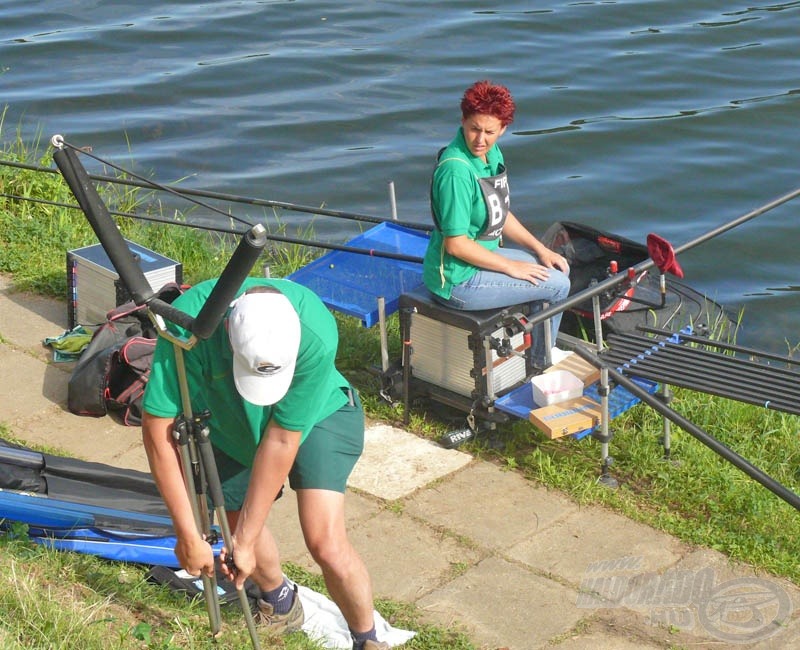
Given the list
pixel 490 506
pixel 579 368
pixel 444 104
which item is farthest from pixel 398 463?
pixel 444 104

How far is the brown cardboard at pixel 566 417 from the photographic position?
5.62 m

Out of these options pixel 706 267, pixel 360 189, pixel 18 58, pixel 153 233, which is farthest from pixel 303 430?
pixel 18 58

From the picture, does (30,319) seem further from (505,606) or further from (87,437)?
(505,606)

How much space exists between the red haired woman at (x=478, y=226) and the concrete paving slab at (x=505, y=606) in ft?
4.75

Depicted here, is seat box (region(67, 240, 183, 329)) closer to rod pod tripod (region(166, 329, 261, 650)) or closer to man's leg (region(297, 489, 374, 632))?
man's leg (region(297, 489, 374, 632))

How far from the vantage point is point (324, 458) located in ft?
13.1

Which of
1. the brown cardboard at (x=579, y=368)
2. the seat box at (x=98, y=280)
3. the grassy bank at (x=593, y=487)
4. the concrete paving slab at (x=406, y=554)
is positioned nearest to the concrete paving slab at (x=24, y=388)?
the seat box at (x=98, y=280)

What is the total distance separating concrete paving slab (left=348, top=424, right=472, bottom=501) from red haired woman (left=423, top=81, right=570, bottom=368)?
0.72 metres

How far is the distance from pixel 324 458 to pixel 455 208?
6.86ft

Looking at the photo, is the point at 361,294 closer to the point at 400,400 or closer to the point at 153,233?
the point at 400,400

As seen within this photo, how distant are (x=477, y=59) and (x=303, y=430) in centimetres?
1284

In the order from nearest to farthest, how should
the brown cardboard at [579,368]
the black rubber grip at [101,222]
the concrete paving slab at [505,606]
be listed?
the black rubber grip at [101,222]
the concrete paving slab at [505,606]
the brown cardboard at [579,368]

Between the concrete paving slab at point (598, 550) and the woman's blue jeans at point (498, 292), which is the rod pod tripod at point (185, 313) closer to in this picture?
the concrete paving slab at point (598, 550)

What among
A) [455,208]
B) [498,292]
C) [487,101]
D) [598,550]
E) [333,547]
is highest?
[487,101]
